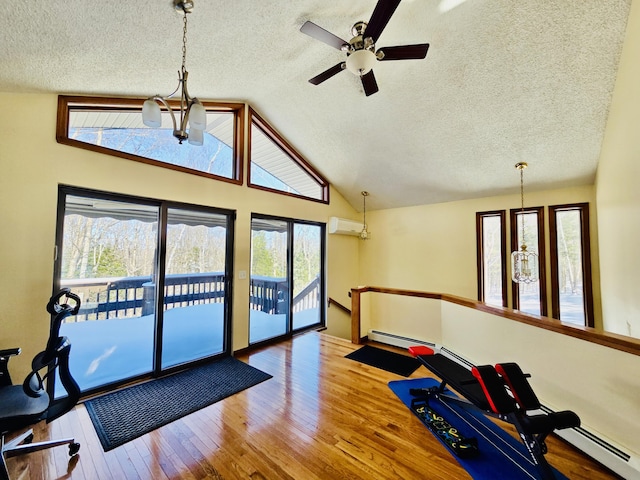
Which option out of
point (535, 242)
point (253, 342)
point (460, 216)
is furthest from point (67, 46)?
point (535, 242)

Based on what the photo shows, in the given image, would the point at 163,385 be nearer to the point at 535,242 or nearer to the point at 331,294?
the point at 331,294

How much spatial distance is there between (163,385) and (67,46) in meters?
3.14

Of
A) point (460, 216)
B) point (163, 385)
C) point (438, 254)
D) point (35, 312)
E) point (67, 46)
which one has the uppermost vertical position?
point (67, 46)

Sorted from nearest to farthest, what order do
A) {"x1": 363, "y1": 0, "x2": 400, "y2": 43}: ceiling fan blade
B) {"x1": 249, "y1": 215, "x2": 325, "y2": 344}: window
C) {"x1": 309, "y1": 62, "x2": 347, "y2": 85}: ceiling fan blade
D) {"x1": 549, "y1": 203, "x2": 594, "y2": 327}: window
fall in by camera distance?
{"x1": 363, "y1": 0, "x2": 400, "y2": 43}: ceiling fan blade, {"x1": 309, "y1": 62, "x2": 347, "y2": 85}: ceiling fan blade, {"x1": 549, "y1": 203, "x2": 594, "y2": 327}: window, {"x1": 249, "y1": 215, "x2": 325, "y2": 344}: window

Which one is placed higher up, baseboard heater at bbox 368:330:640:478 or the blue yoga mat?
baseboard heater at bbox 368:330:640:478

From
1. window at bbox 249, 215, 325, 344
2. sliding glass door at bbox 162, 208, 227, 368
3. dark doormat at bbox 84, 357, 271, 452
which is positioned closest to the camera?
Result: dark doormat at bbox 84, 357, 271, 452

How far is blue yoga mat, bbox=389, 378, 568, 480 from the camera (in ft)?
5.88

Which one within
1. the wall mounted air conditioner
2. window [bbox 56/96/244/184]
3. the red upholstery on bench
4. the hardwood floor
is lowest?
the hardwood floor

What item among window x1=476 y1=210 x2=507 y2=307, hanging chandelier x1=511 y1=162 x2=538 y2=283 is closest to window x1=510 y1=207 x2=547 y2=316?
hanging chandelier x1=511 y1=162 x2=538 y2=283

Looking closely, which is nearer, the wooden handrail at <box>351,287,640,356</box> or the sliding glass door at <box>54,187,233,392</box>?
the wooden handrail at <box>351,287,640,356</box>

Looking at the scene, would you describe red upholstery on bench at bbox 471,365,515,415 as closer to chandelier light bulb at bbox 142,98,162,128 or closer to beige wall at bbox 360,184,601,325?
chandelier light bulb at bbox 142,98,162,128

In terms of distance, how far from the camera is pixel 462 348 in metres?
3.43

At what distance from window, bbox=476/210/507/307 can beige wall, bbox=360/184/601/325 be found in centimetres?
10

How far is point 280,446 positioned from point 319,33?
123 inches
